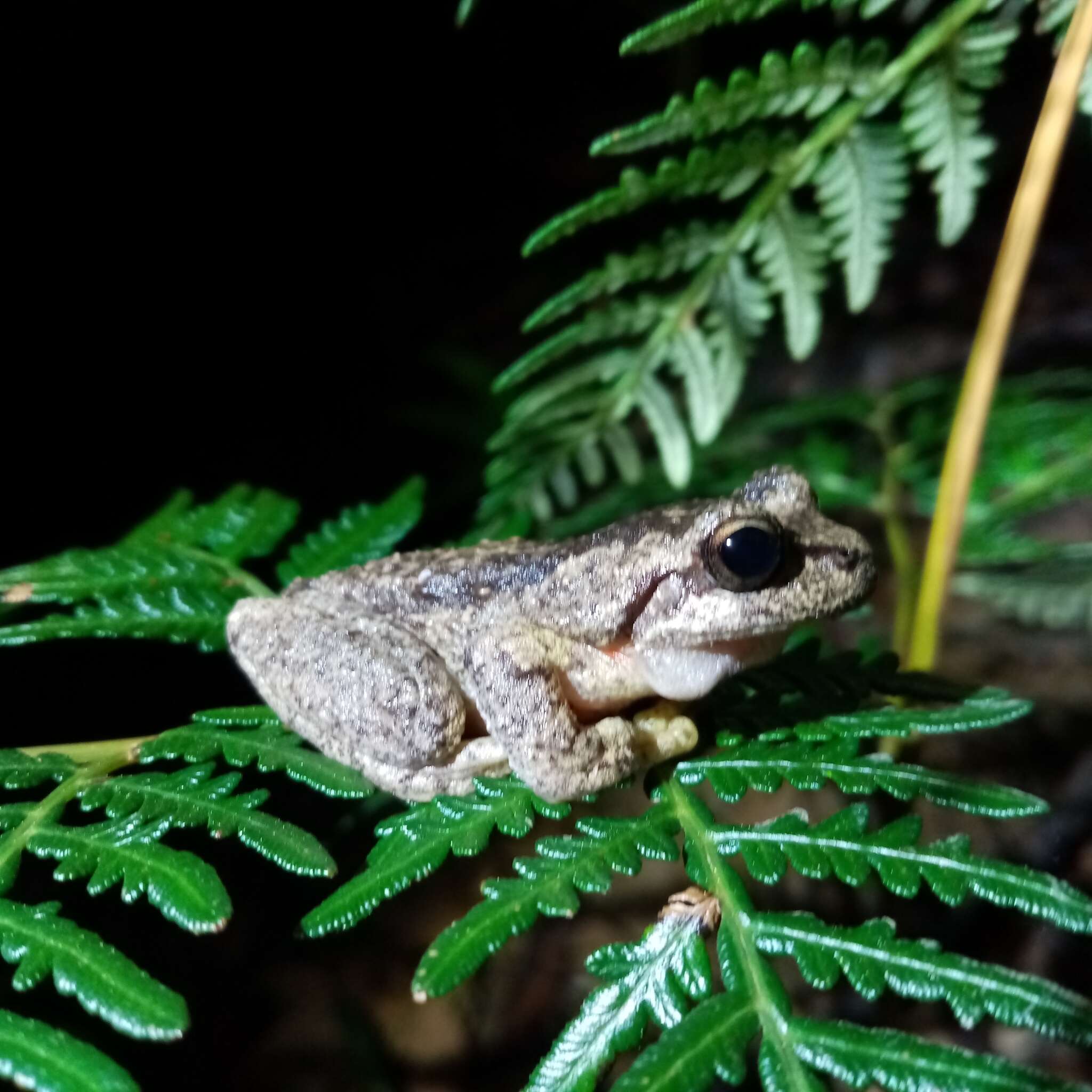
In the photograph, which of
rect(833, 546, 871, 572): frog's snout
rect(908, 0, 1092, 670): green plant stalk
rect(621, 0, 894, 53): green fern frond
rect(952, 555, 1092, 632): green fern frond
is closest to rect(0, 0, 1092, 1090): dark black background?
rect(908, 0, 1092, 670): green plant stalk

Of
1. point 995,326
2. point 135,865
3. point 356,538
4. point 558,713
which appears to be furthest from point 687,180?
point 135,865

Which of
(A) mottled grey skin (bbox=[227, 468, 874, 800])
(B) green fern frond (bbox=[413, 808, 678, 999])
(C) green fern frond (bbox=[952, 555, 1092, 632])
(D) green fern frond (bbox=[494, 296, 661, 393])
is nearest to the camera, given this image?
(B) green fern frond (bbox=[413, 808, 678, 999])

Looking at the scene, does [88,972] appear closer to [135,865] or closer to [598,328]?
[135,865]

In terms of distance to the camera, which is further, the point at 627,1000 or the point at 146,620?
the point at 146,620

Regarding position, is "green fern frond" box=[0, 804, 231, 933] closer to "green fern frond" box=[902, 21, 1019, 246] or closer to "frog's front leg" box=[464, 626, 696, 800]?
"frog's front leg" box=[464, 626, 696, 800]

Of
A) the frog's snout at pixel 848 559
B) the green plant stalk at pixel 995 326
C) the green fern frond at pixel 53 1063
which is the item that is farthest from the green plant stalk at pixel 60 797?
the green plant stalk at pixel 995 326

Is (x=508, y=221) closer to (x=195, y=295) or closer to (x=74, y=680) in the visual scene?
(x=195, y=295)
